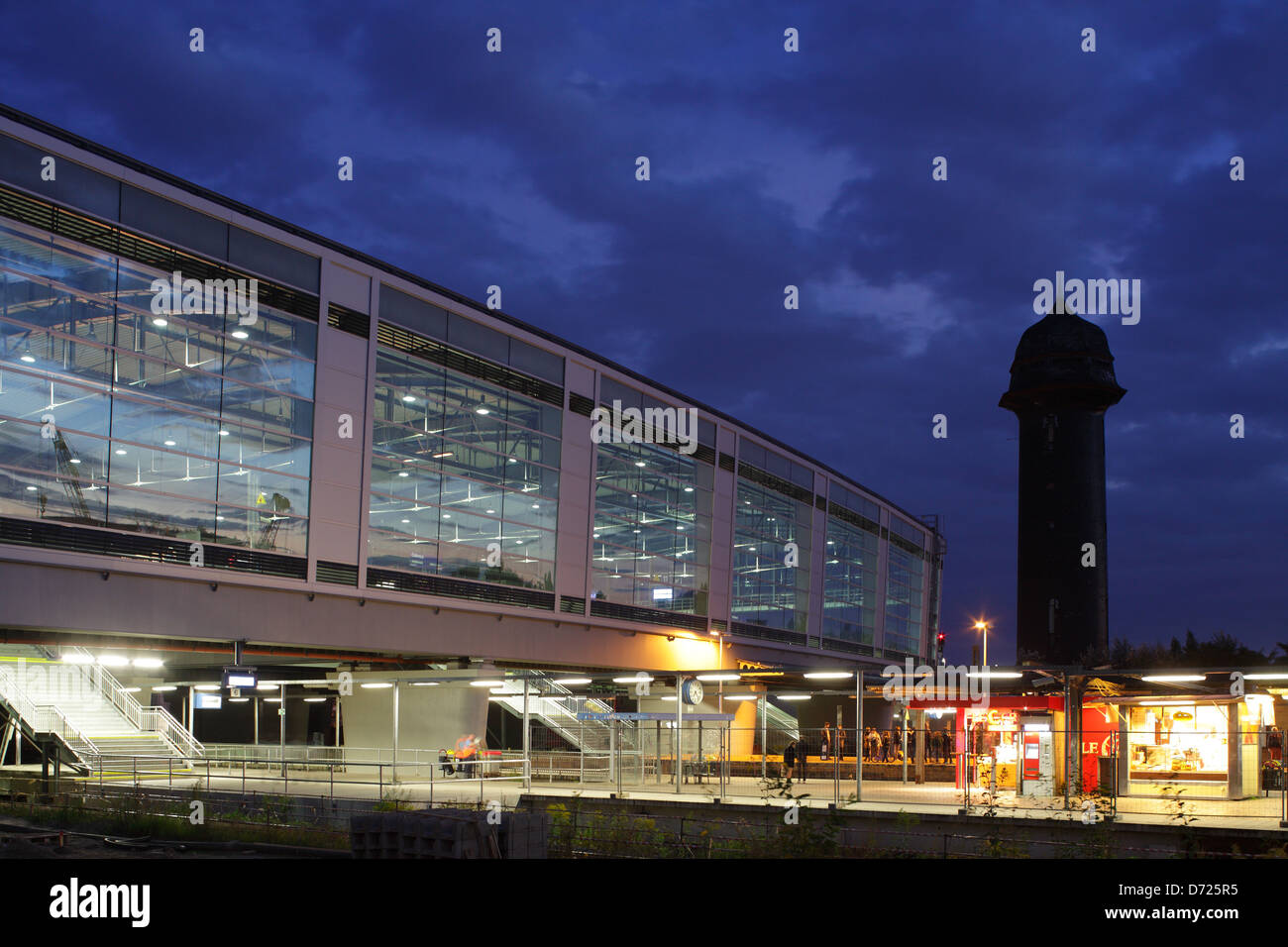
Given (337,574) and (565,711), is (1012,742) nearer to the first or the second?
(565,711)

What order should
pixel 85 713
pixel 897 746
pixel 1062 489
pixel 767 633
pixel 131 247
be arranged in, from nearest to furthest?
pixel 131 247 → pixel 85 713 → pixel 897 746 → pixel 1062 489 → pixel 767 633

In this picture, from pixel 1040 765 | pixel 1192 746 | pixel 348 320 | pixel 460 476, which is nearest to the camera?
pixel 1040 765

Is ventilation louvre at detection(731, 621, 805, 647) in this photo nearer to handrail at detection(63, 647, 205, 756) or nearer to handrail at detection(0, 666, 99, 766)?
handrail at detection(63, 647, 205, 756)

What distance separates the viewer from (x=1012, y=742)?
33.2m

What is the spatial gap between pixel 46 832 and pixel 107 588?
42.5 ft

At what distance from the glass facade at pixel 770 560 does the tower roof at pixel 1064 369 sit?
13.5 metres

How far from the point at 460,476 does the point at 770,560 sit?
25.1m

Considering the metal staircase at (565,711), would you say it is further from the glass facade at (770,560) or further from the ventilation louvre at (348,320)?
the ventilation louvre at (348,320)

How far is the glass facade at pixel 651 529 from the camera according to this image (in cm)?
5294

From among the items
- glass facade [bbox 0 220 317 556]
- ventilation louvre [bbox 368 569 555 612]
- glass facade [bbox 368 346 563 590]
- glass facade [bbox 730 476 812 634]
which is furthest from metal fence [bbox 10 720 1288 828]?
glass facade [bbox 730 476 812 634]

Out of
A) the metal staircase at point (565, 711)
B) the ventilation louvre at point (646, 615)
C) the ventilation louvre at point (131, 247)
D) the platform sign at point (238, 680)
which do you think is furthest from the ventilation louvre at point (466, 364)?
the platform sign at point (238, 680)

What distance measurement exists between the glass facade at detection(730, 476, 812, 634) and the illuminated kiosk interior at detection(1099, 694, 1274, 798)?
96.7 feet

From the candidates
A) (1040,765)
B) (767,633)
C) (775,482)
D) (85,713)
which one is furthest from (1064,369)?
(85,713)
